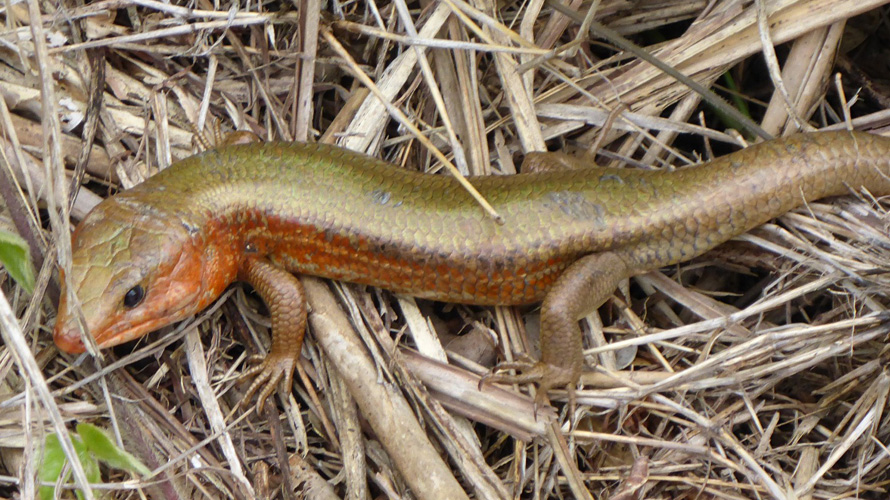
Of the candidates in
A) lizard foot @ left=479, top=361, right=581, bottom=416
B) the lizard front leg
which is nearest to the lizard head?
the lizard front leg

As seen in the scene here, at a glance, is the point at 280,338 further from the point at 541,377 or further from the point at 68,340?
the point at 541,377

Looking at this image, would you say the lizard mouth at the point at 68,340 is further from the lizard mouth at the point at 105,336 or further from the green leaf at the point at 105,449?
the green leaf at the point at 105,449

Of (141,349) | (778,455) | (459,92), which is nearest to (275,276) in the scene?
(141,349)

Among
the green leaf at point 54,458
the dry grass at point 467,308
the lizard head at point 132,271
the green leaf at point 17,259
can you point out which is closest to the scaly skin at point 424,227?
the lizard head at point 132,271

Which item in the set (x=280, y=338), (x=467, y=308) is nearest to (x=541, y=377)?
(x=467, y=308)

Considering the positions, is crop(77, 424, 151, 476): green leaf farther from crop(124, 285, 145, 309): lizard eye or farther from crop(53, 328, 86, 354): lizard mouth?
crop(124, 285, 145, 309): lizard eye

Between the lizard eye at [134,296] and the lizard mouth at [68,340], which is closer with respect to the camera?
the lizard mouth at [68,340]

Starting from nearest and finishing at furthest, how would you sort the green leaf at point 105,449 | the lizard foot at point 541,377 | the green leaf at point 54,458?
the green leaf at point 105,449 < the green leaf at point 54,458 < the lizard foot at point 541,377
